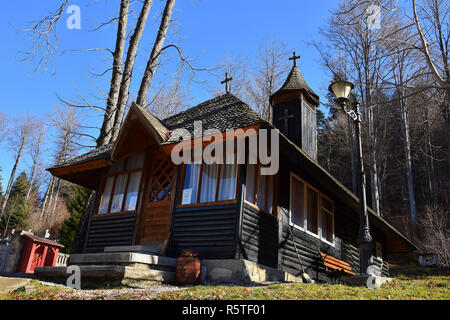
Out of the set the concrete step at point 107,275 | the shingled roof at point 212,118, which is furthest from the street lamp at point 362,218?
the concrete step at point 107,275

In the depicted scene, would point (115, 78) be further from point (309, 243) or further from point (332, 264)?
point (332, 264)

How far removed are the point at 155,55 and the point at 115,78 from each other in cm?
186

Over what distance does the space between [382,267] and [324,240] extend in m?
6.49

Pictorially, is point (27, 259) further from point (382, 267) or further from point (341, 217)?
point (382, 267)

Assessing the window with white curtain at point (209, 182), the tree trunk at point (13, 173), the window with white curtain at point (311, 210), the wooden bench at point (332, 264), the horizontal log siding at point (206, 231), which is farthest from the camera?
the tree trunk at point (13, 173)

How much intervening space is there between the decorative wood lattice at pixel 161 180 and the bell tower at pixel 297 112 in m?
5.52

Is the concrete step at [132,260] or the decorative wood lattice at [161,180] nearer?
the concrete step at [132,260]

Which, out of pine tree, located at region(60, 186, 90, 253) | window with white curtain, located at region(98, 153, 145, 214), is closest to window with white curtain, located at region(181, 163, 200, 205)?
window with white curtain, located at region(98, 153, 145, 214)

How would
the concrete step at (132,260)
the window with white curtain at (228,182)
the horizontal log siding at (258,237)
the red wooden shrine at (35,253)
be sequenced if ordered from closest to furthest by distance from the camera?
the concrete step at (132,260) → the horizontal log siding at (258,237) → the window with white curtain at (228,182) → the red wooden shrine at (35,253)

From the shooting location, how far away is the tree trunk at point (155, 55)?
1412 centimetres

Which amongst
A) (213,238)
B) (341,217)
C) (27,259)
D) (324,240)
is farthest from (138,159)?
(341,217)

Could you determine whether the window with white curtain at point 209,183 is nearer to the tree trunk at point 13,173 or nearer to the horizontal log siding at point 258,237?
the horizontal log siding at point 258,237

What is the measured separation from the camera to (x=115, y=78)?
45.4 ft

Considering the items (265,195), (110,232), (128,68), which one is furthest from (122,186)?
(128,68)
